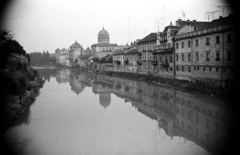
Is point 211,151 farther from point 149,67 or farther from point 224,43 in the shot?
point 149,67

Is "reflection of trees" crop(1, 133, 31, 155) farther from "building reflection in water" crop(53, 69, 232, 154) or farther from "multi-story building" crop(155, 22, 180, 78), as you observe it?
"multi-story building" crop(155, 22, 180, 78)

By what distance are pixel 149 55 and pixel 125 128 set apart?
29.4 m

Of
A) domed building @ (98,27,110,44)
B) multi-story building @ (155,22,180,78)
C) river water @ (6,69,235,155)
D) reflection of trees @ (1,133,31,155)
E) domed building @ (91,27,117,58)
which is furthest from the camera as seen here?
domed building @ (98,27,110,44)

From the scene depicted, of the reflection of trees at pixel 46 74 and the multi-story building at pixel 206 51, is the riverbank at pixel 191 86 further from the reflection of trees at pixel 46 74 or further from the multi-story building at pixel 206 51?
the reflection of trees at pixel 46 74

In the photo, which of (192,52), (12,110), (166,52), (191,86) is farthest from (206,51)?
(12,110)

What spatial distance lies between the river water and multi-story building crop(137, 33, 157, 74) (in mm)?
17325

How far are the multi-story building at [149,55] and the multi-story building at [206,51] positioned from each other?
740 cm

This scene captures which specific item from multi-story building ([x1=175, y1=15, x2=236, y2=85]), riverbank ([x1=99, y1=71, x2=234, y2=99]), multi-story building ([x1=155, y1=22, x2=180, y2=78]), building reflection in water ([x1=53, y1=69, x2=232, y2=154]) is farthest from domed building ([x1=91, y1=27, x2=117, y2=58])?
building reflection in water ([x1=53, y1=69, x2=232, y2=154])

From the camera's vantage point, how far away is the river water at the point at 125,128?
11.4 m

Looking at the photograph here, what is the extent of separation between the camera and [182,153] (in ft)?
35.0

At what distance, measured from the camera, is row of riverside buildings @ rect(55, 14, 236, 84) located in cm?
2292

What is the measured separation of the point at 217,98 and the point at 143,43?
26.2 meters

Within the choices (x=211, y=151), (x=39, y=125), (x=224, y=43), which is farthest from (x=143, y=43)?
(x=211, y=151)

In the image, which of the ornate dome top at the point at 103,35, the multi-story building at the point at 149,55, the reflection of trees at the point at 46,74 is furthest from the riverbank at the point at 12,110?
the ornate dome top at the point at 103,35
